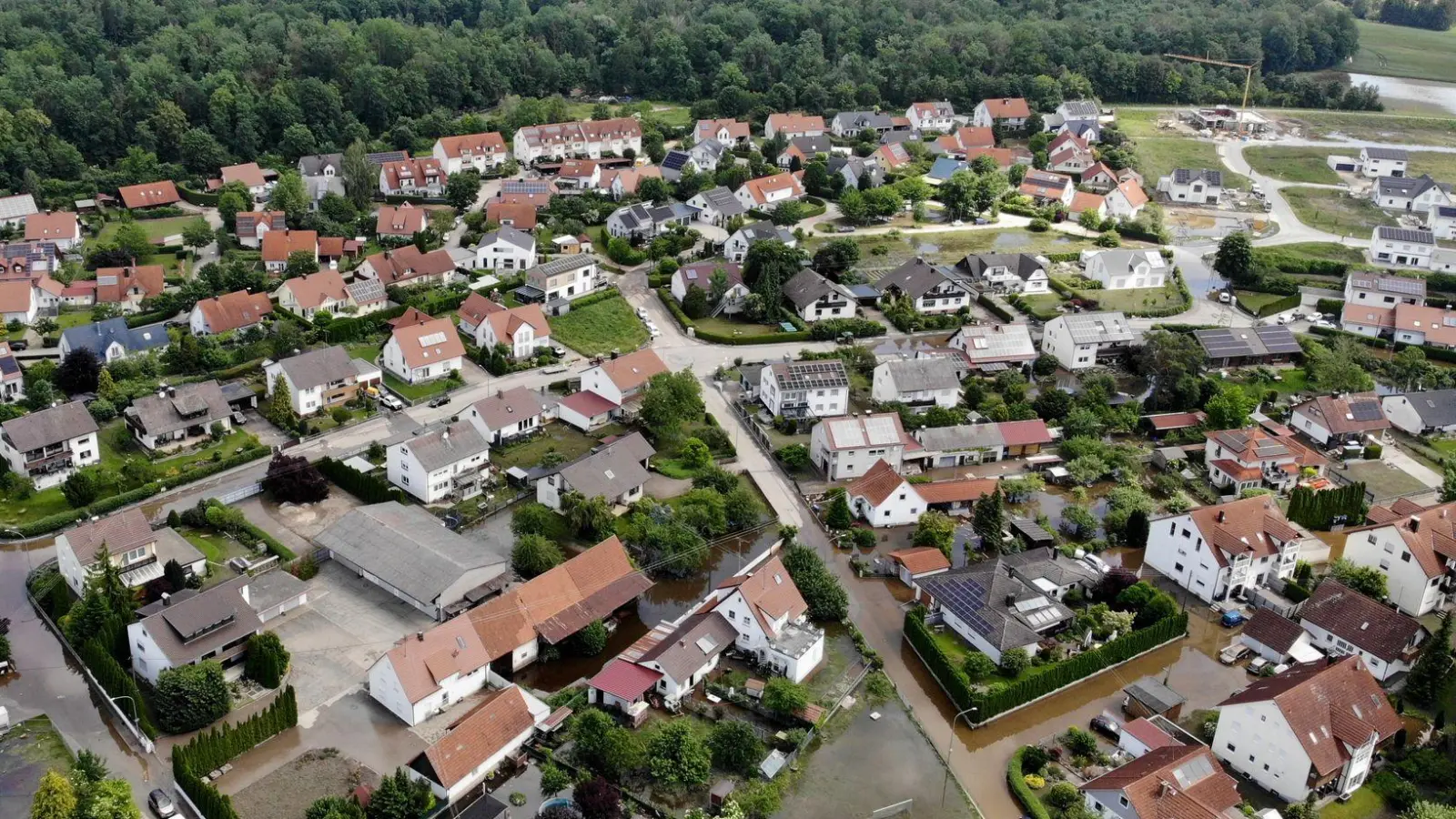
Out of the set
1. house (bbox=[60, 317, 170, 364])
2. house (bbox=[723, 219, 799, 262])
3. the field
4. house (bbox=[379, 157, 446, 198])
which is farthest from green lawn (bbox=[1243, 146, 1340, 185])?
house (bbox=[60, 317, 170, 364])

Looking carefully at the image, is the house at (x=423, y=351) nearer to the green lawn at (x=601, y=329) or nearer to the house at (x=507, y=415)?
the house at (x=507, y=415)

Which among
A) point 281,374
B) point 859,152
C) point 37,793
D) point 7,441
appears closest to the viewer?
point 37,793

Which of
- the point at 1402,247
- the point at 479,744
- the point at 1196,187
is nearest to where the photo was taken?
the point at 479,744

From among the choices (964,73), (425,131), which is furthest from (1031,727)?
(964,73)

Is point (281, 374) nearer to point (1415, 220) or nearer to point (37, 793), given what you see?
point (37, 793)

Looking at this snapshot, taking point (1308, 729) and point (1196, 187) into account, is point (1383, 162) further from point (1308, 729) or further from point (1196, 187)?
point (1308, 729)

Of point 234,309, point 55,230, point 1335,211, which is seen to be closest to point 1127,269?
point 1335,211
